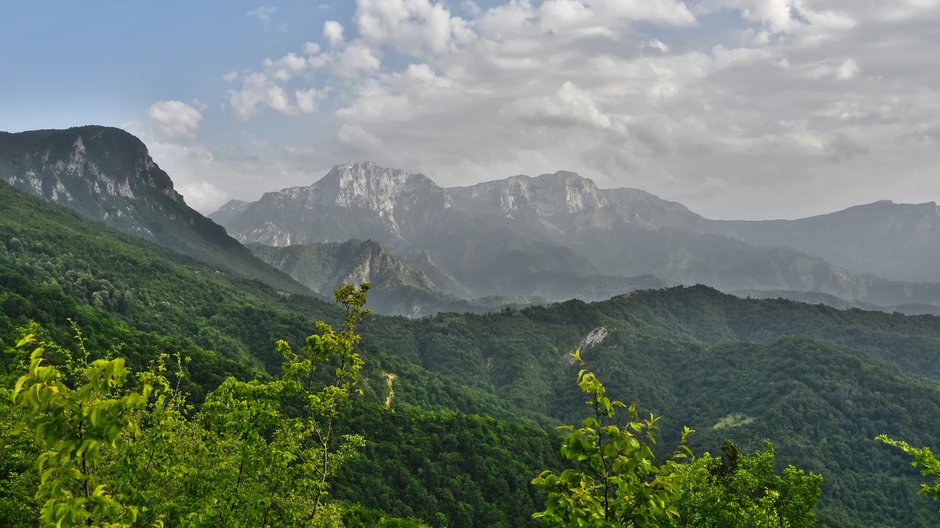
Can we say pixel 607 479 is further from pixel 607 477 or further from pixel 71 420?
pixel 71 420

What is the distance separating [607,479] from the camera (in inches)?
420

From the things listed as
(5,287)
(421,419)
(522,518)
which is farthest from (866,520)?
(5,287)

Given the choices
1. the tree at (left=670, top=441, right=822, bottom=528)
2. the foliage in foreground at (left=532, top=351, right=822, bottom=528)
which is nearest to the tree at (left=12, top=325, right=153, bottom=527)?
the foliage in foreground at (left=532, top=351, right=822, bottom=528)

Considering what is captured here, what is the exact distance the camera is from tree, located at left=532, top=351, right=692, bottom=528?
10.5 metres

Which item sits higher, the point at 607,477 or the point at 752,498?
the point at 607,477

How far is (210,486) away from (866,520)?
234 meters

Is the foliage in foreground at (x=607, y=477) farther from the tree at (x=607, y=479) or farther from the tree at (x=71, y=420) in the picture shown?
the tree at (x=71, y=420)

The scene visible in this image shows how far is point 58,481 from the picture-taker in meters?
8.92

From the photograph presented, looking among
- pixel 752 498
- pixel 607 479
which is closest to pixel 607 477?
pixel 607 479

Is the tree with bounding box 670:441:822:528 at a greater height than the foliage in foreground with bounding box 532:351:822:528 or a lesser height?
lesser

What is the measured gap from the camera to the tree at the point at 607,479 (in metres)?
10.5

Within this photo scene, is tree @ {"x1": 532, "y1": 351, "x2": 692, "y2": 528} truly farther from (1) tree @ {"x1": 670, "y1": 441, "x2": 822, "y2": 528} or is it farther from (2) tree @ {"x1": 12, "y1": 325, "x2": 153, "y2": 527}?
(1) tree @ {"x1": 670, "y1": 441, "x2": 822, "y2": 528}

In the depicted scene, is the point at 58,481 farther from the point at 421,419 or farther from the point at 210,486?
the point at 421,419

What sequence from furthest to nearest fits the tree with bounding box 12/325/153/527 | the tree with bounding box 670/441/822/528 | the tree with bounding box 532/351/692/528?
the tree with bounding box 670/441/822/528 < the tree with bounding box 532/351/692/528 < the tree with bounding box 12/325/153/527
